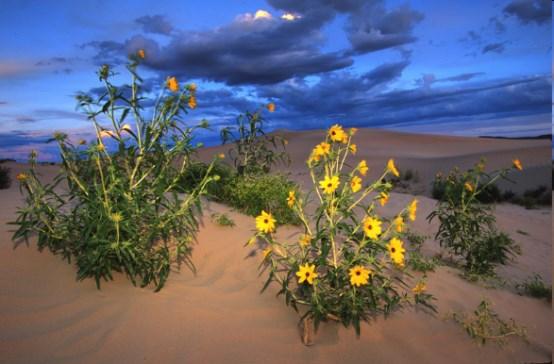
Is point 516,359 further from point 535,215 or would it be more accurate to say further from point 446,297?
point 535,215

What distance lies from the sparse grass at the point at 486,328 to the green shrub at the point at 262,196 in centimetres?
242

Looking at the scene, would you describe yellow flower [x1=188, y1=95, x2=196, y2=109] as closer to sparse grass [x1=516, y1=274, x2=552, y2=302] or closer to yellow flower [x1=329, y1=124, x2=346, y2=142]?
yellow flower [x1=329, y1=124, x2=346, y2=142]

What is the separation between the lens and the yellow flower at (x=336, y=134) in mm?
2771

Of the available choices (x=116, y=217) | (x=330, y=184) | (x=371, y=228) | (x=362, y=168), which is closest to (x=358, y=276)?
(x=371, y=228)

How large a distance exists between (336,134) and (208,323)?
1491 millimetres

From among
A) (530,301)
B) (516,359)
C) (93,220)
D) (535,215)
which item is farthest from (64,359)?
(535,215)

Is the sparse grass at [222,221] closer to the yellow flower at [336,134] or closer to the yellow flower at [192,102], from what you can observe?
the yellow flower at [192,102]

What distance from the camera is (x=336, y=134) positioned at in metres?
2.79

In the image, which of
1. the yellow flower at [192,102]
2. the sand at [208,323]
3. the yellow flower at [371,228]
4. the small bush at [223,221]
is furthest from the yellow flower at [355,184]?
the small bush at [223,221]

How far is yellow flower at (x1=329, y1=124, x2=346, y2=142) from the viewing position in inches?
109

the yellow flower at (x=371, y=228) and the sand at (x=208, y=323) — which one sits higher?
the yellow flower at (x=371, y=228)

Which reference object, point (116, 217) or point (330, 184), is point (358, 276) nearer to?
point (330, 184)

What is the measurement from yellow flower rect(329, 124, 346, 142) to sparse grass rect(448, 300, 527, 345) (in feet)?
4.72

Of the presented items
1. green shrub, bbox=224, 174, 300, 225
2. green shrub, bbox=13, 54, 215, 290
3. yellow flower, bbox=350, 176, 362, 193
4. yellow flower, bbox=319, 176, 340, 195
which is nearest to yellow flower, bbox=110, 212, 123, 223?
green shrub, bbox=13, 54, 215, 290
